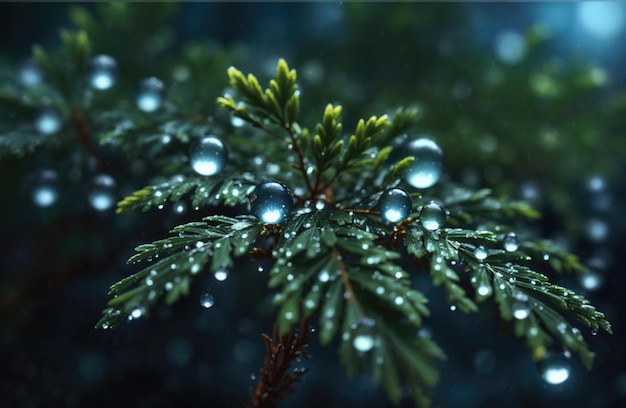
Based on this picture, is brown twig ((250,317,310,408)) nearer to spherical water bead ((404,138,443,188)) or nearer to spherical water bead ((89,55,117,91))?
spherical water bead ((404,138,443,188))

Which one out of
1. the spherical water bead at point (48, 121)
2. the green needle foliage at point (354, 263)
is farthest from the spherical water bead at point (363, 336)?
the spherical water bead at point (48, 121)

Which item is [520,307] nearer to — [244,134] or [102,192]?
[244,134]

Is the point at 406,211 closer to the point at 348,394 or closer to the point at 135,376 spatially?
Result: the point at 348,394

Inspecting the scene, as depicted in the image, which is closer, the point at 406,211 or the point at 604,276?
the point at 406,211

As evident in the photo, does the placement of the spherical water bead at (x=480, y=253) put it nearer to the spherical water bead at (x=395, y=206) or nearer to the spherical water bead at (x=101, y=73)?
the spherical water bead at (x=395, y=206)

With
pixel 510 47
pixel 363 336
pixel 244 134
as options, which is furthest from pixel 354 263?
pixel 510 47

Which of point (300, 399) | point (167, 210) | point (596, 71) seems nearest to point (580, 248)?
point (596, 71)
